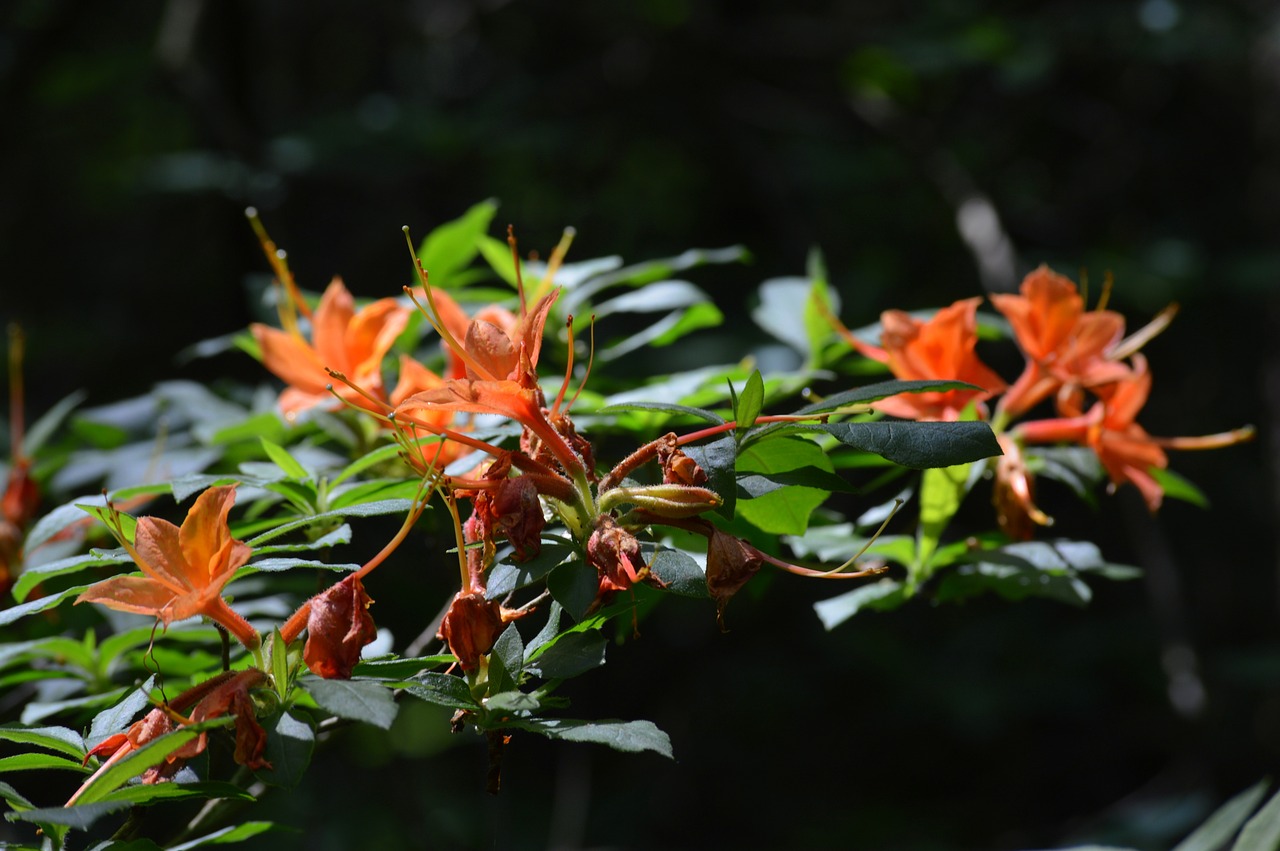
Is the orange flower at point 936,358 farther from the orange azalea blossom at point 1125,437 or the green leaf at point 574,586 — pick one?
the green leaf at point 574,586

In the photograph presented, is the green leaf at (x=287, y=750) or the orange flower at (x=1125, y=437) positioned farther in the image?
the orange flower at (x=1125, y=437)

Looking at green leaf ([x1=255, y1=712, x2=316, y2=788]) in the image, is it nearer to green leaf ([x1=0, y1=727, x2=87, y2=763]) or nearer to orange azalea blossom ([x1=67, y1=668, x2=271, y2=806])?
orange azalea blossom ([x1=67, y1=668, x2=271, y2=806])

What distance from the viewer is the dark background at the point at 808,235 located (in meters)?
2.50

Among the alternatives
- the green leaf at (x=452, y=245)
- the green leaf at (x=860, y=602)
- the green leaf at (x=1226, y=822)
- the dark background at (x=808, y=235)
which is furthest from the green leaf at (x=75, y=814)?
the dark background at (x=808, y=235)

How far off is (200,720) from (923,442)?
0.40m

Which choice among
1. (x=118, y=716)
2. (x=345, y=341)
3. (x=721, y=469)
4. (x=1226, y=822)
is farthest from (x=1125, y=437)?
(x=118, y=716)

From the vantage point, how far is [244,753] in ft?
1.89


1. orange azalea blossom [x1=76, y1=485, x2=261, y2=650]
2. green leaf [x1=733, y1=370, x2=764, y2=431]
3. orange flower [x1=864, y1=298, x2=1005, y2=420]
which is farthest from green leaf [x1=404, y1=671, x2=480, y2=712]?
orange flower [x1=864, y1=298, x2=1005, y2=420]

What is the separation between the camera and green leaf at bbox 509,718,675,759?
0.56m

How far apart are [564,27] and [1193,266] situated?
1.87m

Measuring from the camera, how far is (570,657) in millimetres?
627

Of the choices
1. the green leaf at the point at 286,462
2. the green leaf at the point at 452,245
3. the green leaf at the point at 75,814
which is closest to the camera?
Answer: the green leaf at the point at 75,814

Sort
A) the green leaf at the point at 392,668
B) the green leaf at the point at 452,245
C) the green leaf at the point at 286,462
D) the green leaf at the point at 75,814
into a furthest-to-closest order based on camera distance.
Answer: the green leaf at the point at 452,245 < the green leaf at the point at 286,462 < the green leaf at the point at 392,668 < the green leaf at the point at 75,814

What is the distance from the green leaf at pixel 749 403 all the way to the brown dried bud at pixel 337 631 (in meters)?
0.23
